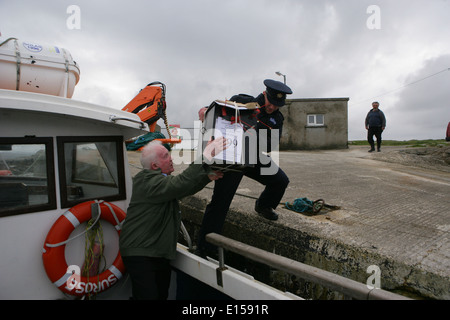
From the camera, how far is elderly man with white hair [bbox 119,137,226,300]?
7.91 feet

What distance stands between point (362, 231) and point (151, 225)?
2.31 m

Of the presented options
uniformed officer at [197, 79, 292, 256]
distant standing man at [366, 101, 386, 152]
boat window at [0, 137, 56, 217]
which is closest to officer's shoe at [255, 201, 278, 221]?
uniformed officer at [197, 79, 292, 256]

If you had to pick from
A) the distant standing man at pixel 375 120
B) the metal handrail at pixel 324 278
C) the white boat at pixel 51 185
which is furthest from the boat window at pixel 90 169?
the distant standing man at pixel 375 120

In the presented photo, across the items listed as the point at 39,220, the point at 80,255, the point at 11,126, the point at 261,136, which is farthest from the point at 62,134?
the point at 261,136

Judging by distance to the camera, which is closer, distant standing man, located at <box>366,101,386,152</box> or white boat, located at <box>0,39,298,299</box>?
white boat, located at <box>0,39,298,299</box>

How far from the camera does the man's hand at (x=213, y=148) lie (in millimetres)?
2121

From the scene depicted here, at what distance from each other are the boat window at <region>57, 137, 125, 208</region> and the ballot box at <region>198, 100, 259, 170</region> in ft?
4.06

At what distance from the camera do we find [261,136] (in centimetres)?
299

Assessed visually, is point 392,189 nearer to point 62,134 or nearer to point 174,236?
point 174,236

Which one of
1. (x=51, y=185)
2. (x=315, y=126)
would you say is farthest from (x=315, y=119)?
(x=51, y=185)

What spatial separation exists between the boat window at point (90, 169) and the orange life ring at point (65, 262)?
0.53 feet

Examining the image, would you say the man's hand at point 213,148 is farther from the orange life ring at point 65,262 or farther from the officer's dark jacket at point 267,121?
the orange life ring at point 65,262

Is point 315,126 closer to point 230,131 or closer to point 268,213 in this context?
point 268,213

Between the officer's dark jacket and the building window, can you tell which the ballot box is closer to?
the officer's dark jacket
